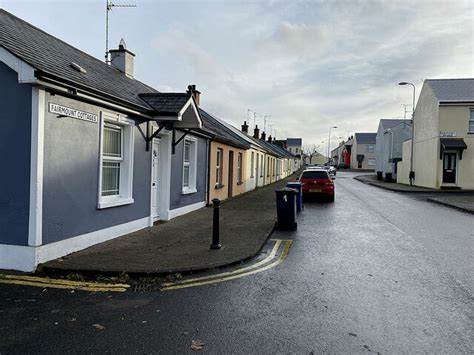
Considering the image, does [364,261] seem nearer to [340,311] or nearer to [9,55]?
[340,311]

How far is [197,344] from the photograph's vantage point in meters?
3.66

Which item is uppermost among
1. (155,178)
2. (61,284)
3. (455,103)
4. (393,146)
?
(455,103)

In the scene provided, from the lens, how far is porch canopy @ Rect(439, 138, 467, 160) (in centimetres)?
2605

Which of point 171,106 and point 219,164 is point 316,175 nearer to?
point 219,164

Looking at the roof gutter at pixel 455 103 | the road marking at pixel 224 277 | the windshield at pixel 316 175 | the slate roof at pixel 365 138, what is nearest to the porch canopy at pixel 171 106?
the road marking at pixel 224 277

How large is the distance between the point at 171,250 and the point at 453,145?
25821 mm

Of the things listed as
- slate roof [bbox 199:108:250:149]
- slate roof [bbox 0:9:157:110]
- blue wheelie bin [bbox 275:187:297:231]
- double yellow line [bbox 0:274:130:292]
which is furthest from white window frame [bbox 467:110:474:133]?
double yellow line [bbox 0:274:130:292]

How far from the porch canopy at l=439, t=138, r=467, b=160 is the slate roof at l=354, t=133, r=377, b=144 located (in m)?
62.0

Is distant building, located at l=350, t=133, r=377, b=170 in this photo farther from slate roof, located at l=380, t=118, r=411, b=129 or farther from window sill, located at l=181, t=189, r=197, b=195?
window sill, located at l=181, t=189, r=197, b=195

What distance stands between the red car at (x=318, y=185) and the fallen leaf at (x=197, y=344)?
15.4 m

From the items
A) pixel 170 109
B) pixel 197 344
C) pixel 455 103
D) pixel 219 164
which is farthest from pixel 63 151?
pixel 455 103

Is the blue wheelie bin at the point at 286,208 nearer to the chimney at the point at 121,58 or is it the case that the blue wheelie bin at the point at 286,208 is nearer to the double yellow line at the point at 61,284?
the double yellow line at the point at 61,284

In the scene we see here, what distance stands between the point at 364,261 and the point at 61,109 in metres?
6.40

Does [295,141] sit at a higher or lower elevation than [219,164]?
higher
